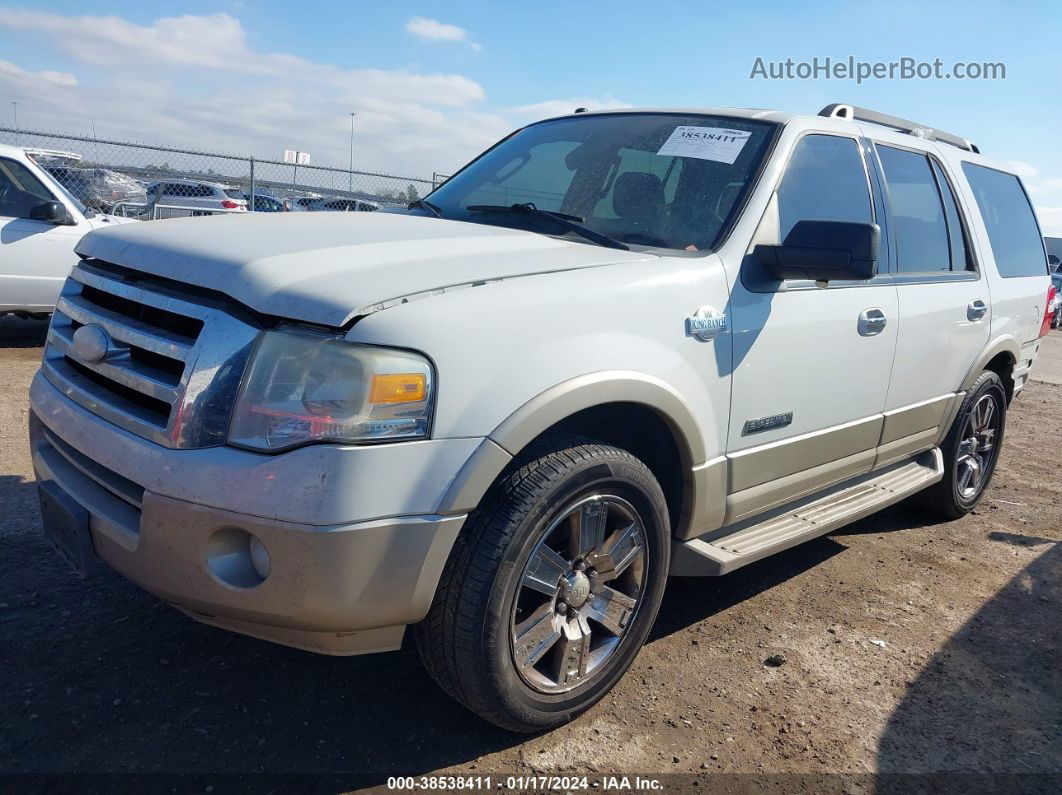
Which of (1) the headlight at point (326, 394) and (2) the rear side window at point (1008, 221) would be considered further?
(2) the rear side window at point (1008, 221)

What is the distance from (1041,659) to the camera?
3342 millimetres

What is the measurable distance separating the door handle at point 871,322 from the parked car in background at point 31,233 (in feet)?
21.6

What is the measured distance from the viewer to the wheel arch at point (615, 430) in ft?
7.11

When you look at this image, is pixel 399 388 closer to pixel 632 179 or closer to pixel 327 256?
pixel 327 256

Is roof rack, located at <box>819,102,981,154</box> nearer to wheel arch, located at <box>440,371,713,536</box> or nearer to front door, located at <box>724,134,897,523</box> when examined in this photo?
front door, located at <box>724,134,897,523</box>

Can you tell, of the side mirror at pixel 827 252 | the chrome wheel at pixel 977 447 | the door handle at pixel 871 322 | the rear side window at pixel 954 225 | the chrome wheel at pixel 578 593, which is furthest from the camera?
the chrome wheel at pixel 977 447

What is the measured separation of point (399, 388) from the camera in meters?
2.04

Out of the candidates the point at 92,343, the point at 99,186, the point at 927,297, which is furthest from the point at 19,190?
the point at 927,297

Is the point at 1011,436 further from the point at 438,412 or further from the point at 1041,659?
the point at 438,412

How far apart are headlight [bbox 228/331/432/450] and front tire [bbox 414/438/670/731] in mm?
392

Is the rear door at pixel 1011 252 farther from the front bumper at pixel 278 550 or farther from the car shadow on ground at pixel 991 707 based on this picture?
the front bumper at pixel 278 550

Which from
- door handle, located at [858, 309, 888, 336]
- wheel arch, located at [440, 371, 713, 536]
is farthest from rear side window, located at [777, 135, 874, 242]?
wheel arch, located at [440, 371, 713, 536]

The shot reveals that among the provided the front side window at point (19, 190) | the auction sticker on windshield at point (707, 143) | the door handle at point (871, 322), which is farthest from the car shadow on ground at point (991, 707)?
the front side window at point (19, 190)

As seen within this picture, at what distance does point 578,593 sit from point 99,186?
11834 mm
